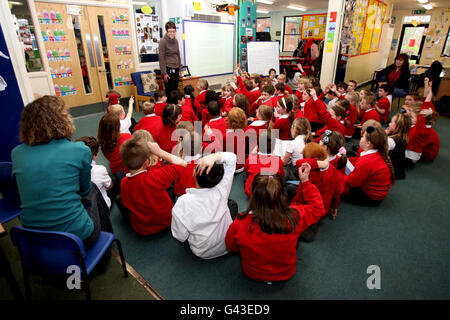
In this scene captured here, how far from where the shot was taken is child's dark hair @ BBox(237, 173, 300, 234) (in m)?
1.42

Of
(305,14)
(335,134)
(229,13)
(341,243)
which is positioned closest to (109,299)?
(341,243)

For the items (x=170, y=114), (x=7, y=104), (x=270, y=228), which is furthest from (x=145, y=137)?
(x=7, y=104)

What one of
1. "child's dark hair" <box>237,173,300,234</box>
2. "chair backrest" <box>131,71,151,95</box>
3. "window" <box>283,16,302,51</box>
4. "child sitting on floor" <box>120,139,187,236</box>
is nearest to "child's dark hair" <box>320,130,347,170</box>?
"child's dark hair" <box>237,173,300,234</box>

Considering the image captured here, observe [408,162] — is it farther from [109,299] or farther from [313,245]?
[109,299]

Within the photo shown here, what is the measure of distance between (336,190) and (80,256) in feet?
6.51

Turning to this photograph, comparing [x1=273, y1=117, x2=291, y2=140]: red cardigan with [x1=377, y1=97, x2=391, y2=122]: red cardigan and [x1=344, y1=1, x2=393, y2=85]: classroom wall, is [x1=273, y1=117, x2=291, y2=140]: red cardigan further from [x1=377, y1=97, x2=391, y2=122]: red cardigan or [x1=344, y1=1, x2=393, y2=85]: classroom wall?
[x1=344, y1=1, x2=393, y2=85]: classroom wall

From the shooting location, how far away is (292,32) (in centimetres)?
1290

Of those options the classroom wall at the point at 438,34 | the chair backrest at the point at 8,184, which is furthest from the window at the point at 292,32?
the chair backrest at the point at 8,184

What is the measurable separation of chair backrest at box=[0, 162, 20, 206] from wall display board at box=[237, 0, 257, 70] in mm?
6846

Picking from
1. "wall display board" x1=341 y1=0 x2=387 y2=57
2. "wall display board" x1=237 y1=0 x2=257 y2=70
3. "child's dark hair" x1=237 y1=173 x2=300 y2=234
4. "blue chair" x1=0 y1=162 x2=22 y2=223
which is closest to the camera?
"child's dark hair" x1=237 y1=173 x2=300 y2=234

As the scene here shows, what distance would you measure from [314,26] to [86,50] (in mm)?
10650

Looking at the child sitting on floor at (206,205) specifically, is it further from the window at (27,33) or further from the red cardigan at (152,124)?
the window at (27,33)

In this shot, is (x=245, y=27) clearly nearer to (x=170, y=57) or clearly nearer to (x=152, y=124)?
(x=170, y=57)

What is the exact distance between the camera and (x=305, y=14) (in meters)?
12.4
